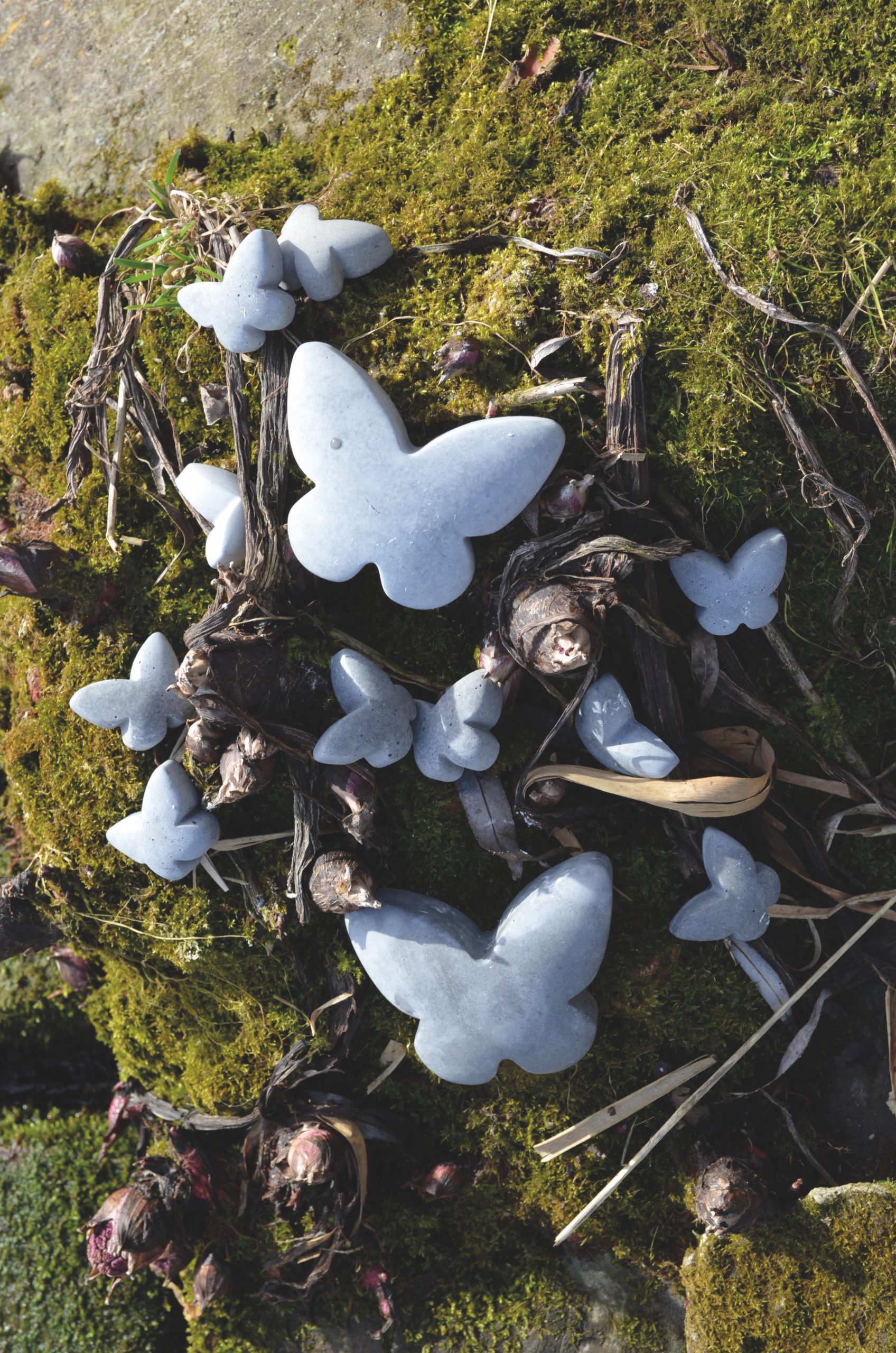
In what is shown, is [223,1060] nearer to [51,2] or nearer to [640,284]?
[640,284]

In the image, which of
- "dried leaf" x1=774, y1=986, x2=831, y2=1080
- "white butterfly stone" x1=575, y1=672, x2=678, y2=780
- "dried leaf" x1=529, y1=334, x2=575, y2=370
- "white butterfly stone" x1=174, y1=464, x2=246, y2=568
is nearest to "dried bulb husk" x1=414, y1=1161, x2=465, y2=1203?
"dried leaf" x1=774, y1=986, x2=831, y2=1080

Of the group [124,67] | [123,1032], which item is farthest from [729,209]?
[123,1032]

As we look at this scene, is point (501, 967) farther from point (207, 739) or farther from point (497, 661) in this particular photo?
point (207, 739)

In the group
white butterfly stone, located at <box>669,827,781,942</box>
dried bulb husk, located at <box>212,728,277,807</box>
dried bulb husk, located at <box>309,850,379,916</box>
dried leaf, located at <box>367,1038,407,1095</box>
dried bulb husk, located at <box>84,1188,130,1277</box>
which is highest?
dried bulb husk, located at <box>212,728,277,807</box>

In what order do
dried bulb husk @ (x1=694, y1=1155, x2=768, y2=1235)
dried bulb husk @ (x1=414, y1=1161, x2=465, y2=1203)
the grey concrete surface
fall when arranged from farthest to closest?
the grey concrete surface
dried bulb husk @ (x1=414, y1=1161, x2=465, y2=1203)
dried bulb husk @ (x1=694, y1=1155, x2=768, y2=1235)

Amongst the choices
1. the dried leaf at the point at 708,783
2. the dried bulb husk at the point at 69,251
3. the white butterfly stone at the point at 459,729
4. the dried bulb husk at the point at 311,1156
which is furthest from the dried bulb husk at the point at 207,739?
the dried bulb husk at the point at 69,251

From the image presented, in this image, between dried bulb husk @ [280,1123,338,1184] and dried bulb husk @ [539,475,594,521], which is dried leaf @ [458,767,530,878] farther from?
dried bulb husk @ [280,1123,338,1184]
